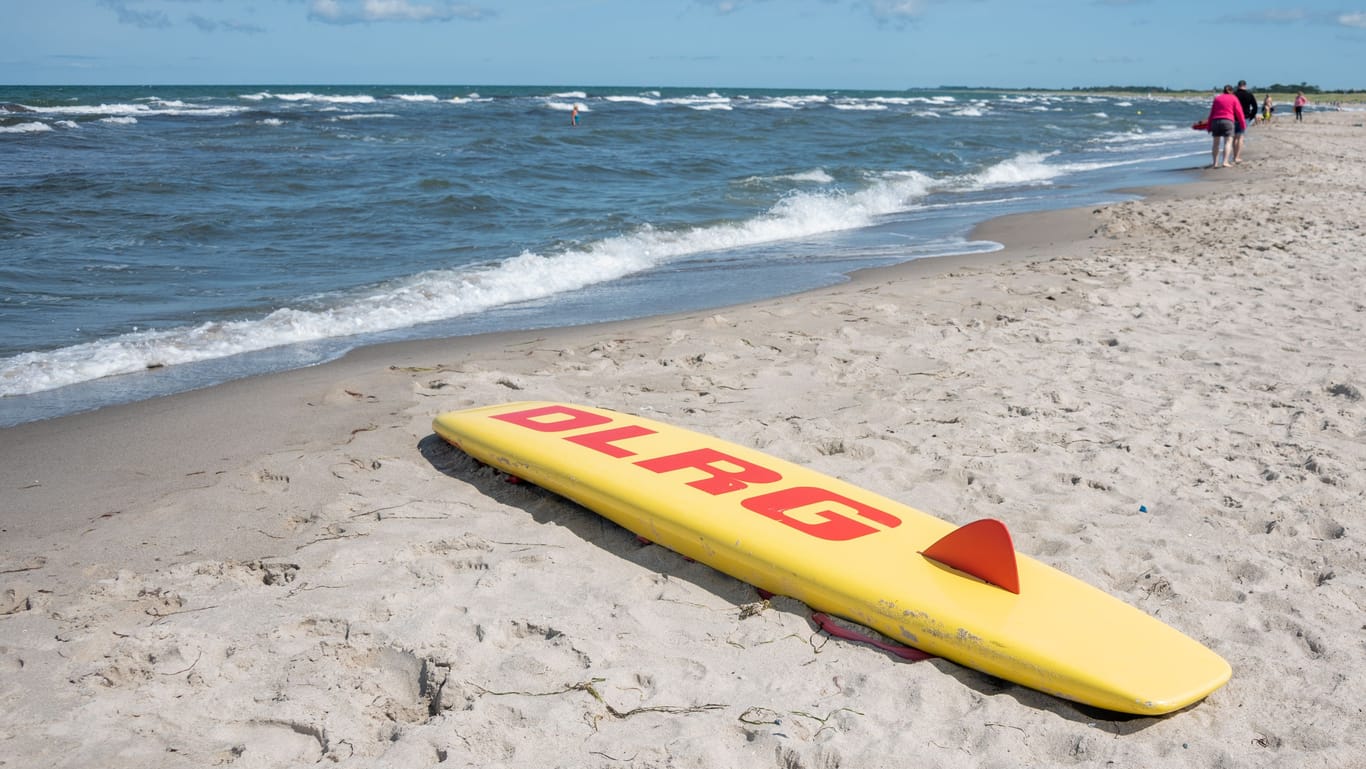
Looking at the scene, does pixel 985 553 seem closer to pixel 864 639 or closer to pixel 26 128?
pixel 864 639

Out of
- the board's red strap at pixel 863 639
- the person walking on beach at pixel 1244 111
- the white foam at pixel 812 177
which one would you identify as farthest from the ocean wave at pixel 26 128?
the board's red strap at pixel 863 639

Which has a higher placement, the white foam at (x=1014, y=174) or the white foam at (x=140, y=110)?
the white foam at (x=140, y=110)

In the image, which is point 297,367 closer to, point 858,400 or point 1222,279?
point 858,400

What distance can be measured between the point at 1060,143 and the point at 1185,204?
16.1 metres

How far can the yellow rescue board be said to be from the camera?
9.00ft

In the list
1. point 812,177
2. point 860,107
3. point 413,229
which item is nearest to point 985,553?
point 413,229

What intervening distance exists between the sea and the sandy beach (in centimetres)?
116

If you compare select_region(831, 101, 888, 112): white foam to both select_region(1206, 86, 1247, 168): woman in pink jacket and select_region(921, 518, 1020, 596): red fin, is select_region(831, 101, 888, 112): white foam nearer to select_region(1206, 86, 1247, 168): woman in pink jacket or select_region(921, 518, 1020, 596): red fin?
select_region(1206, 86, 1247, 168): woman in pink jacket

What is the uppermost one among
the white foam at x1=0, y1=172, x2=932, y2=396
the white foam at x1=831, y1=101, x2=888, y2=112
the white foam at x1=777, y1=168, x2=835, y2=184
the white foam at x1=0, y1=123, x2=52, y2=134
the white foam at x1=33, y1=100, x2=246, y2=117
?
the white foam at x1=831, y1=101, x2=888, y2=112

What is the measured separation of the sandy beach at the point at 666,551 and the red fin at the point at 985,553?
0.35 m

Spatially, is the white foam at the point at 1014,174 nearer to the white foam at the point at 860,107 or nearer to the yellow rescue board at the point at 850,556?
the yellow rescue board at the point at 850,556

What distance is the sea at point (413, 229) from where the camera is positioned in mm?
6641

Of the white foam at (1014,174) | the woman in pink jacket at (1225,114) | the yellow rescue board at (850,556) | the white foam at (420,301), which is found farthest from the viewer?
the white foam at (1014,174)

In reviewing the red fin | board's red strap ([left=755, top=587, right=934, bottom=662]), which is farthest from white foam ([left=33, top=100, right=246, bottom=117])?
the red fin
